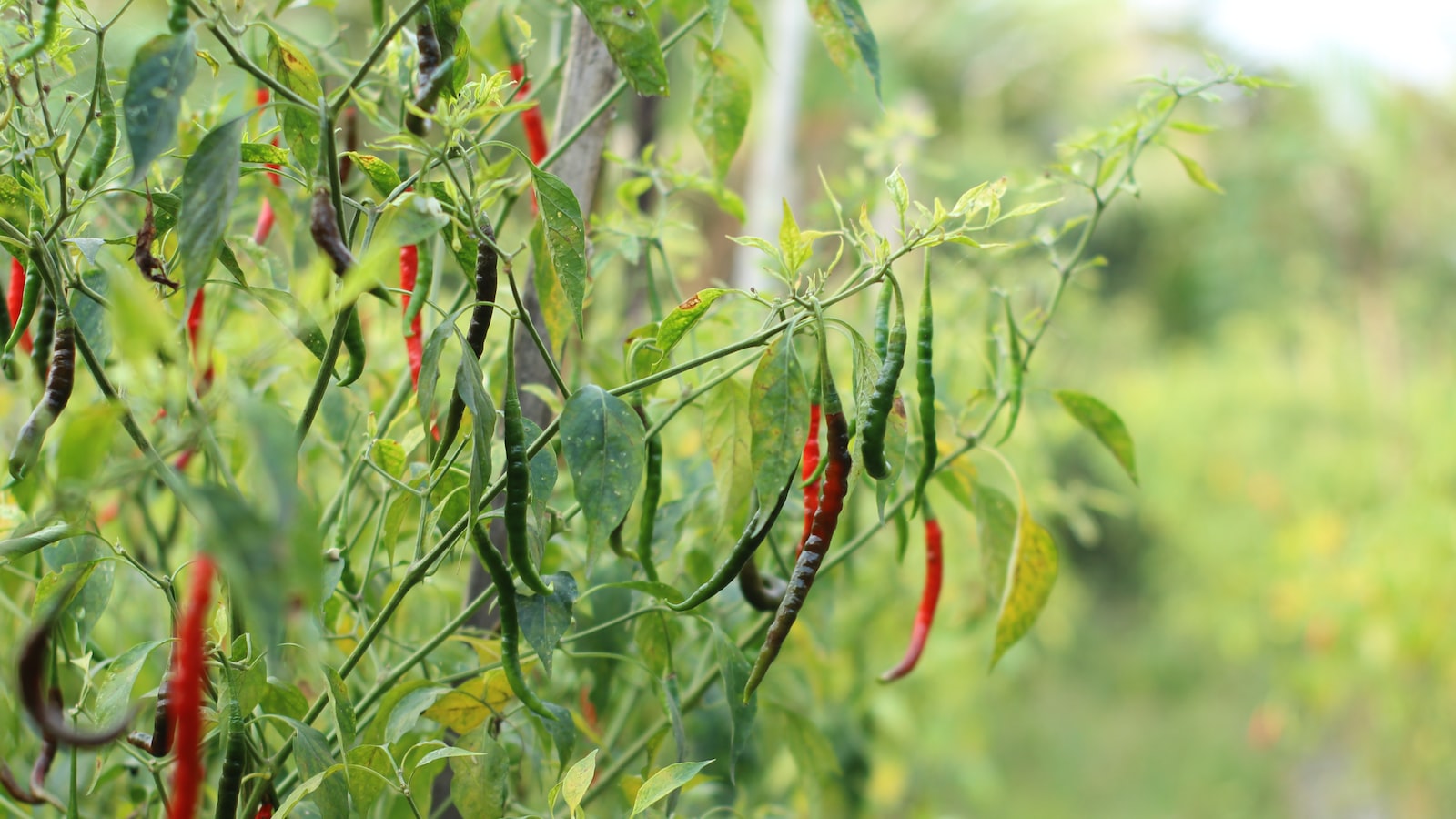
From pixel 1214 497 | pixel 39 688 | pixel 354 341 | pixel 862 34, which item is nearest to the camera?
pixel 39 688

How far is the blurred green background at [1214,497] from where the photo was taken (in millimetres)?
1774

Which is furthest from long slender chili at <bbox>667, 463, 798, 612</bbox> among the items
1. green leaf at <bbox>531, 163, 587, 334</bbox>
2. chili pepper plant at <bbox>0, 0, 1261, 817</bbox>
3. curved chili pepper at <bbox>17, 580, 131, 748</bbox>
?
curved chili pepper at <bbox>17, 580, 131, 748</bbox>

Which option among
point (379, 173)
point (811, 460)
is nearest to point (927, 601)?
point (811, 460)

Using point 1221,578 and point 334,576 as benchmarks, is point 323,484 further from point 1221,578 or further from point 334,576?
point 1221,578

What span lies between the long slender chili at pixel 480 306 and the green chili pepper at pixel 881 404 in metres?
0.15

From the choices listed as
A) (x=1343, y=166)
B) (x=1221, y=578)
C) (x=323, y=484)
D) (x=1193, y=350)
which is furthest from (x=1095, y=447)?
(x=323, y=484)

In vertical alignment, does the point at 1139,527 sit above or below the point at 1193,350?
below

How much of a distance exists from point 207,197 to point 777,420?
0.22 metres

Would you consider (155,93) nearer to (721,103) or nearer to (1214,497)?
(721,103)

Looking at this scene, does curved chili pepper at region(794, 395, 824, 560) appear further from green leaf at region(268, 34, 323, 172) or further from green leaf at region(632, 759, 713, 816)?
green leaf at region(268, 34, 323, 172)

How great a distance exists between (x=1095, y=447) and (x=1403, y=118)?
235cm

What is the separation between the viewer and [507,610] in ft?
1.48

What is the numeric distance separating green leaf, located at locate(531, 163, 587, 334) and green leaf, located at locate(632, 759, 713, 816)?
0.64 feet

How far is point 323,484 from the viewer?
1.19m
